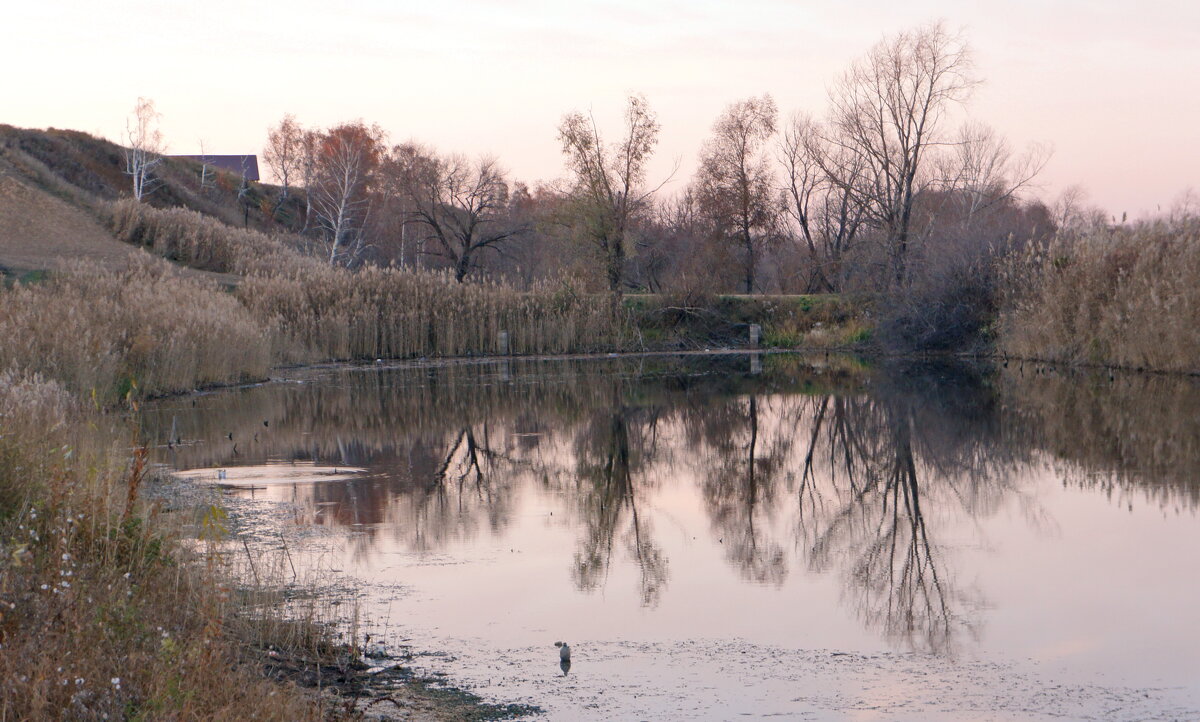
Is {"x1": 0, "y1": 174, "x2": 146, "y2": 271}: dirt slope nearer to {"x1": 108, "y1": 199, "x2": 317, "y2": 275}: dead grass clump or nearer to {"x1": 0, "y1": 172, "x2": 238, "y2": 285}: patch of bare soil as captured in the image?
{"x1": 0, "y1": 172, "x2": 238, "y2": 285}: patch of bare soil

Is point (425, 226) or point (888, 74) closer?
point (888, 74)

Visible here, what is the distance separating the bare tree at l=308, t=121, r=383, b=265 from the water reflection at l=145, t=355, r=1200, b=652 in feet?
142

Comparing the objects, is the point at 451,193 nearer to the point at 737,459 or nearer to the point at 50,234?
the point at 50,234

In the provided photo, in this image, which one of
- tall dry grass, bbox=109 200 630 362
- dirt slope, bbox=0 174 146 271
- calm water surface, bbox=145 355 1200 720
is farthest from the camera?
dirt slope, bbox=0 174 146 271

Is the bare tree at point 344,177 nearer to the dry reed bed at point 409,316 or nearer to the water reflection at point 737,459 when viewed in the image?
the dry reed bed at point 409,316

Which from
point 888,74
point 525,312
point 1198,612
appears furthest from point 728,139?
point 1198,612

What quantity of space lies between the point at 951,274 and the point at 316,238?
48.6 metres

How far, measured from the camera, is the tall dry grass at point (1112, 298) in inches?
838

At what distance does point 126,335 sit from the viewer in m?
19.6

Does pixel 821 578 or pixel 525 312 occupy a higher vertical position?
pixel 525 312

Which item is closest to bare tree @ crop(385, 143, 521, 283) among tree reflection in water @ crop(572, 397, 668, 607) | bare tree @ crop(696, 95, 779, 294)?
bare tree @ crop(696, 95, 779, 294)

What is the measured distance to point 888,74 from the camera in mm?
38375

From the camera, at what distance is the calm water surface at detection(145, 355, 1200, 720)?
610 centimetres

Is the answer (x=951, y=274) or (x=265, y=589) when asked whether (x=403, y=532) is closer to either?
(x=265, y=589)
